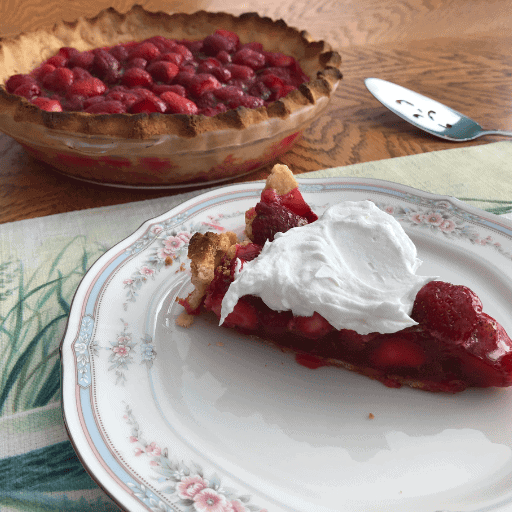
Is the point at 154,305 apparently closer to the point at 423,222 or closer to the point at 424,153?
the point at 423,222

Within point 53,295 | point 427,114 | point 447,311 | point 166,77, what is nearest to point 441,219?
point 447,311

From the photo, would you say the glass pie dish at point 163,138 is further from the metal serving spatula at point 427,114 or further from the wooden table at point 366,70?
the metal serving spatula at point 427,114

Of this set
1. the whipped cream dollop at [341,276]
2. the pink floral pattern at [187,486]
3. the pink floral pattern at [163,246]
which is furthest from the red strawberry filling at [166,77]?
the pink floral pattern at [187,486]

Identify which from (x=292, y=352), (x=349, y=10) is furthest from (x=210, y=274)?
(x=349, y=10)

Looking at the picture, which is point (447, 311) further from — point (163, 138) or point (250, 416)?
point (163, 138)

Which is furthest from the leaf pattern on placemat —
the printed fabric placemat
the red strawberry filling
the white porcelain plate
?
the red strawberry filling

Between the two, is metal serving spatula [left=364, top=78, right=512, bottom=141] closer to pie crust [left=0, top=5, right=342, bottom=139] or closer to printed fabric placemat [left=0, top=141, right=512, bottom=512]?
printed fabric placemat [left=0, top=141, right=512, bottom=512]
